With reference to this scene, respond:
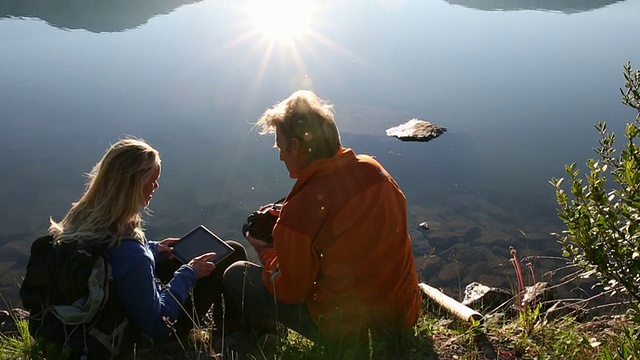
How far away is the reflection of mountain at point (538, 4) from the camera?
3275cm

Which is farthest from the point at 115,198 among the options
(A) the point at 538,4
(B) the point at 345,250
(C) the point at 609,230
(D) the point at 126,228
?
(A) the point at 538,4

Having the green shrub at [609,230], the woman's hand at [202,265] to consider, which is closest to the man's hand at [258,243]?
the woman's hand at [202,265]

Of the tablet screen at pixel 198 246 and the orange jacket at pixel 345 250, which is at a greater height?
the orange jacket at pixel 345 250

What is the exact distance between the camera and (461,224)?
9.98 m

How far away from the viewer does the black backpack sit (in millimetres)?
3416

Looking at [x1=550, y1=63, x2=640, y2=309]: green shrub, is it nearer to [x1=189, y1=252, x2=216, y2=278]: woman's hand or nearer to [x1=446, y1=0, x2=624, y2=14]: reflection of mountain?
[x1=189, y1=252, x2=216, y2=278]: woman's hand

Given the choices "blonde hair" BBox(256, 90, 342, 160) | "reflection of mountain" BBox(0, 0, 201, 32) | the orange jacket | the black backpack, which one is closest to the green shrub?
the orange jacket

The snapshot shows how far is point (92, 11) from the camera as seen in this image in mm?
30844

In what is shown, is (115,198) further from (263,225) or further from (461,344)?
(461,344)

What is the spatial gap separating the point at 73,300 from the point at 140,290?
346mm

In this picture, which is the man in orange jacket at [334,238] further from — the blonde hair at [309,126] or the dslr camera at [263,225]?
the dslr camera at [263,225]

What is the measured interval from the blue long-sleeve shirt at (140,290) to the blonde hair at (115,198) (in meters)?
0.09

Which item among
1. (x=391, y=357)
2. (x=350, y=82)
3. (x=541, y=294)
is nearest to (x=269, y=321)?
(x=391, y=357)

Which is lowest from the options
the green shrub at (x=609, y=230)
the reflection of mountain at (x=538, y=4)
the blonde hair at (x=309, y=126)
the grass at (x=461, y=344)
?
the reflection of mountain at (x=538, y=4)
